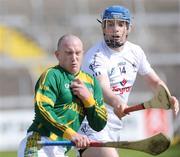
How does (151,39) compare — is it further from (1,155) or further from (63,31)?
(1,155)

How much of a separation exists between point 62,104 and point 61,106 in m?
0.02

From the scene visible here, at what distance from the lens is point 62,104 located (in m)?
6.22

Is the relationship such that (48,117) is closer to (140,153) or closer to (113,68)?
(113,68)

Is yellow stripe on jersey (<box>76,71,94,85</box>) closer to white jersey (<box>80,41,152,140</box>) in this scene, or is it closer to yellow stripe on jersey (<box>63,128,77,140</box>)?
yellow stripe on jersey (<box>63,128,77,140</box>)

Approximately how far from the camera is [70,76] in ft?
20.5

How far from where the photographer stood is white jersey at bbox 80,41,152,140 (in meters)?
7.47

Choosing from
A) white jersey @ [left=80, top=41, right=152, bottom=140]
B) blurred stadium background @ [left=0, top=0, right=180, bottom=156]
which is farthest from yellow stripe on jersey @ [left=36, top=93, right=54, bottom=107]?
blurred stadium background @ [left=0, top=0, right=180, bottom=156]

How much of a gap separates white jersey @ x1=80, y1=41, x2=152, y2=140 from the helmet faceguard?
0.44ft

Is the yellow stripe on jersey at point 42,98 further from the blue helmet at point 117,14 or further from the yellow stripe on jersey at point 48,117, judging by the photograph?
the blue helmet at point 117,14

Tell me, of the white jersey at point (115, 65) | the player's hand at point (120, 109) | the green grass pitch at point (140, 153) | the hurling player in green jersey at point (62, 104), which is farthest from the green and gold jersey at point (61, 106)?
the green grass pitch at point (140, 153)

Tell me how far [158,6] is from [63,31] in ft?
13.7

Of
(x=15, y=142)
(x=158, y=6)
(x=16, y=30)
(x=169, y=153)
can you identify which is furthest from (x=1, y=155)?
(x=158, y=6)

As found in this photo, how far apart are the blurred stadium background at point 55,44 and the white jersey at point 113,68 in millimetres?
7125

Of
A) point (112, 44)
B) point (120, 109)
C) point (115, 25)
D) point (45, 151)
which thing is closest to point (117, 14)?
point (115, 25)
